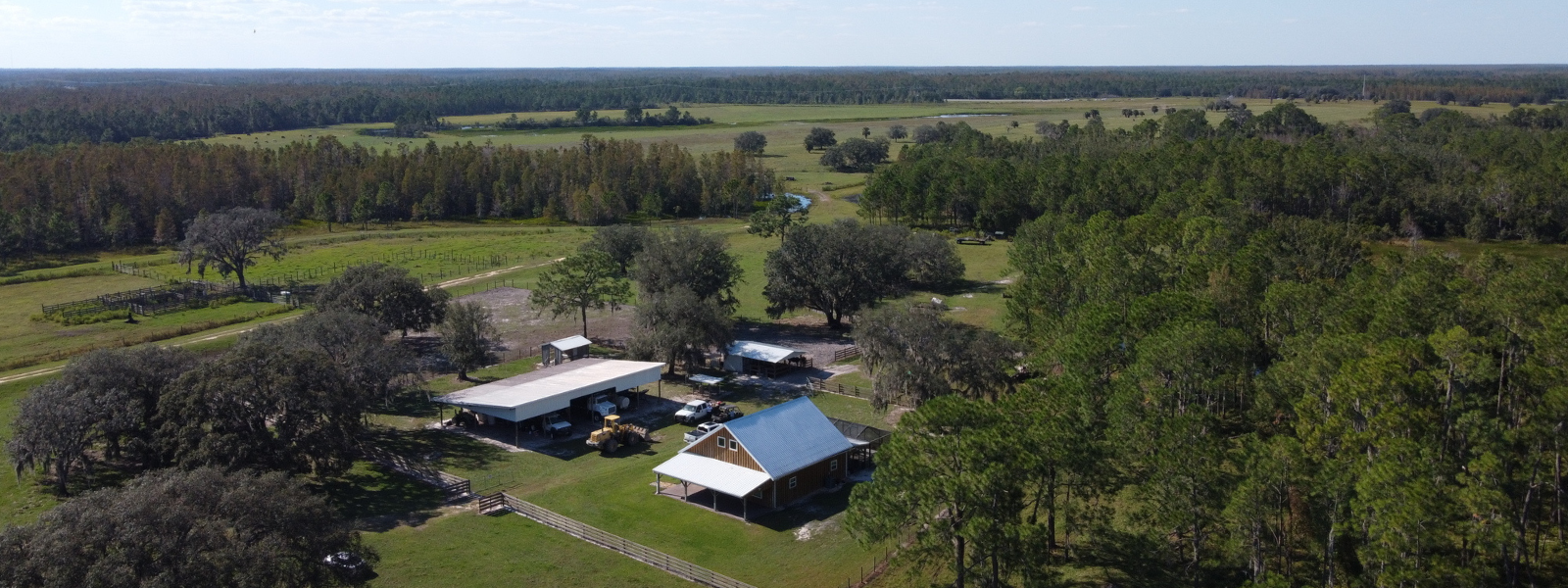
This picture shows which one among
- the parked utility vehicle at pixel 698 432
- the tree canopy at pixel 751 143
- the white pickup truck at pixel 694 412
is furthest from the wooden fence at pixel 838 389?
the tree canopy at pixel 751 143

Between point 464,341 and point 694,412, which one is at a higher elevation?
point 464,341

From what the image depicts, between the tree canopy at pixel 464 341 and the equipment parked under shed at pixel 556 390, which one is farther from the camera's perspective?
the tree canopy at pixel 464 341

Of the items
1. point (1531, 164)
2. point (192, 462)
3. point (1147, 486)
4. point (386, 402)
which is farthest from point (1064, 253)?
point (1531, 164)

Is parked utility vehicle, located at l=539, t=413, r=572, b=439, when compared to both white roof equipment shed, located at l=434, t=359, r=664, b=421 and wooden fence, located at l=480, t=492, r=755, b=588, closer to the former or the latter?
white roof equipment shed, located at l=434, t=359, r=664, b=421

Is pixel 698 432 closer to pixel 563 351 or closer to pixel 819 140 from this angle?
pixel 563 351

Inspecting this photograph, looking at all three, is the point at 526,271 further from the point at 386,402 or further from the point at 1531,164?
the point at 1531,164

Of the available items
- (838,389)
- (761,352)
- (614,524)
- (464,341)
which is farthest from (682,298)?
(614,524)

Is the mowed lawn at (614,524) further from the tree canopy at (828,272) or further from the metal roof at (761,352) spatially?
the tree canopy at (828,272)
